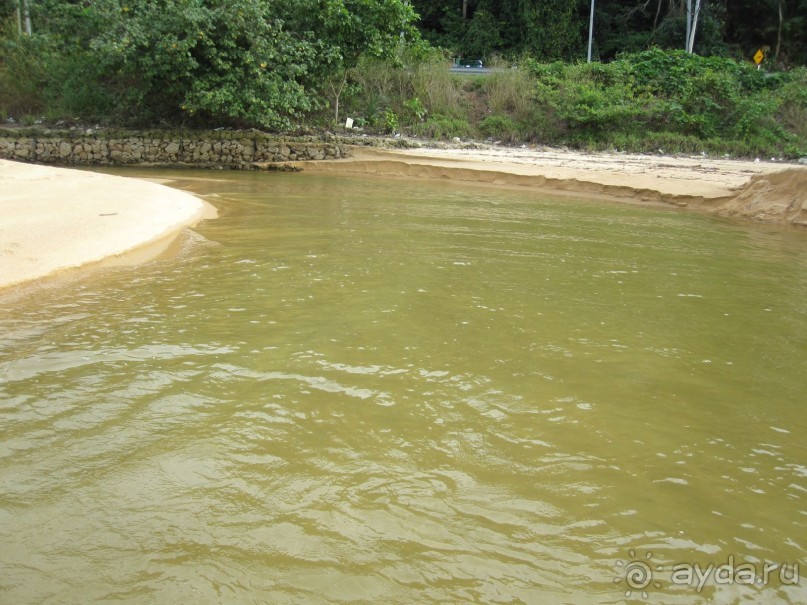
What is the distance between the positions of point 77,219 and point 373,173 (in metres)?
8.23

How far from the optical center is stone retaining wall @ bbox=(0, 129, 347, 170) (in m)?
15.9

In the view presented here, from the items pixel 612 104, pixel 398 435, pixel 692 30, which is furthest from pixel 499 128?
pixel 398 435

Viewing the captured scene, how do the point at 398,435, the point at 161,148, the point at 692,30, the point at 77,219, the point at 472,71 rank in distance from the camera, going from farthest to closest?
the point at 692,30 → the point at 472,71 → the point at 161,148 → the point at 77,219 → the point at 398,435

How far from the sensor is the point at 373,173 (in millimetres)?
14742

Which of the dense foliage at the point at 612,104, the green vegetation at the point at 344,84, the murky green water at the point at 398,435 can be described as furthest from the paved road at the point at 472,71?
the murky green water at the point at 398,435

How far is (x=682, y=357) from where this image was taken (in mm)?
4348

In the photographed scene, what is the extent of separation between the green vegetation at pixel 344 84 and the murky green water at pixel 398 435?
1056cm

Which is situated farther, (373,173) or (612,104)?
(612,104)

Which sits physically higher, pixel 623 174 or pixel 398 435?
pixel 623 174

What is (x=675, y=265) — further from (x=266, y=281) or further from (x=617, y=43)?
(x=617, y=43)

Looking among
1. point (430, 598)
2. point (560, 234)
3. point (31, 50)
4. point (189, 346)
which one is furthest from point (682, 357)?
point (31, 50)

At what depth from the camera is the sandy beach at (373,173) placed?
643cm

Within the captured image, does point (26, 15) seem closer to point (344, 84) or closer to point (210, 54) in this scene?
point (210, 54)

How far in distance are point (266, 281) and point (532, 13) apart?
23.8m
